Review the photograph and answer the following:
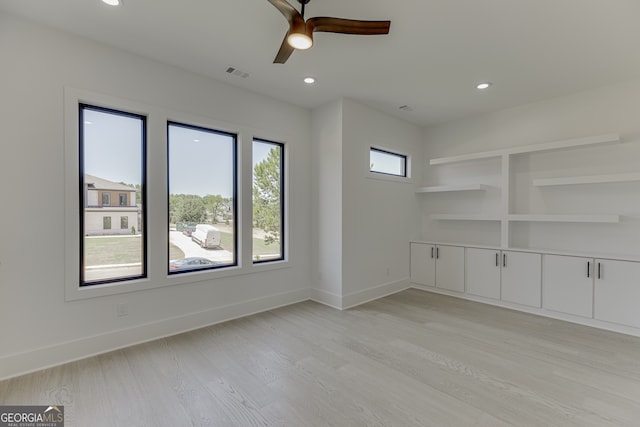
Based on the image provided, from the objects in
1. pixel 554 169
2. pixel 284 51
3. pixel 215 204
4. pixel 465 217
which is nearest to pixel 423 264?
pixel 465 217

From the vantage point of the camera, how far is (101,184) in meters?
2.92

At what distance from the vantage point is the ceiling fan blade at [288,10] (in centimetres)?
179

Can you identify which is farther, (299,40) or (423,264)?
(423,264)

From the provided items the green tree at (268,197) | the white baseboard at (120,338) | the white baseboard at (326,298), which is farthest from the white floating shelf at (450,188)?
the white baseboard at (120,338)

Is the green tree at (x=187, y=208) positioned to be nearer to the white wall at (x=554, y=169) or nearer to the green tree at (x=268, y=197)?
the green tree at (x=268, y=197)

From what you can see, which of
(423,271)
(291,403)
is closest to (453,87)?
(423,271)

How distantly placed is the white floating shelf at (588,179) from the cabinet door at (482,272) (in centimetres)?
113

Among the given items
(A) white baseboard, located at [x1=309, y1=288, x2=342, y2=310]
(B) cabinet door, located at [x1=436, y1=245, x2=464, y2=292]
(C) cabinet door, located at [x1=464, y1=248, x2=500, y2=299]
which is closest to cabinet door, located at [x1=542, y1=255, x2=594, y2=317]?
(C) cabinet door, located at [x1=464, y1=248, x2=500, y2=299]

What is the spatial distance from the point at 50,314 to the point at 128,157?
1600 mm

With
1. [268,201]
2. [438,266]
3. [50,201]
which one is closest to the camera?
[50,201]

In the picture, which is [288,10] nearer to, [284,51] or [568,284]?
[284,51]

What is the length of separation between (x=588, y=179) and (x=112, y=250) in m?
5.55

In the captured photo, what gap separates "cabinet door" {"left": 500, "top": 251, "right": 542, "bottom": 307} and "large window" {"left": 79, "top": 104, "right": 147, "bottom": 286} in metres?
4.72

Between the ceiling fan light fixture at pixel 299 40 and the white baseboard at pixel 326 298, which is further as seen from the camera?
the white baseboard at pixel 326 298
